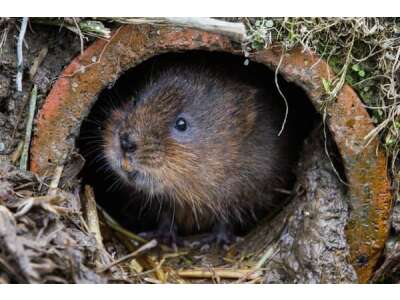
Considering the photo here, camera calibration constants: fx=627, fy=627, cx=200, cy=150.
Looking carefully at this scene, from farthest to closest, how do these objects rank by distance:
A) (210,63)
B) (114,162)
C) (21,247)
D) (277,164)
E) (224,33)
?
(277,164)
(210,63)
(114,162)
(224,33)
(21,247)

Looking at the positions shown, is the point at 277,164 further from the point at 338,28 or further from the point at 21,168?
the point at 21,168

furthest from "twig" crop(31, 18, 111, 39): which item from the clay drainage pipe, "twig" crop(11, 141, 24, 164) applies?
"twig" crop(11, 141, 24, 164)

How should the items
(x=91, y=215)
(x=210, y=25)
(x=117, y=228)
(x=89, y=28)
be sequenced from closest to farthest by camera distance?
1. (x=210, y=25)
2. (x=89, y=28)
3. (x=91, y=215)
4. (x=117, y=228)

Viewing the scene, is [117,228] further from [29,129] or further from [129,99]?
[29,129]

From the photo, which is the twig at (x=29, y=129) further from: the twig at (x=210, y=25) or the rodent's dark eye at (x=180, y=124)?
the rodent's dark eye at (x=180, y=124)

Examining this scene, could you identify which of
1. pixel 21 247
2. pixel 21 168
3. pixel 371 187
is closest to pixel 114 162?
pixel 21 168

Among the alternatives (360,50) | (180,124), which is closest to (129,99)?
(180,124)

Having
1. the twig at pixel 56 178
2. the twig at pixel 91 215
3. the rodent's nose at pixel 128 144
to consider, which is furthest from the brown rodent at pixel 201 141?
the twig at pixel 56 178
